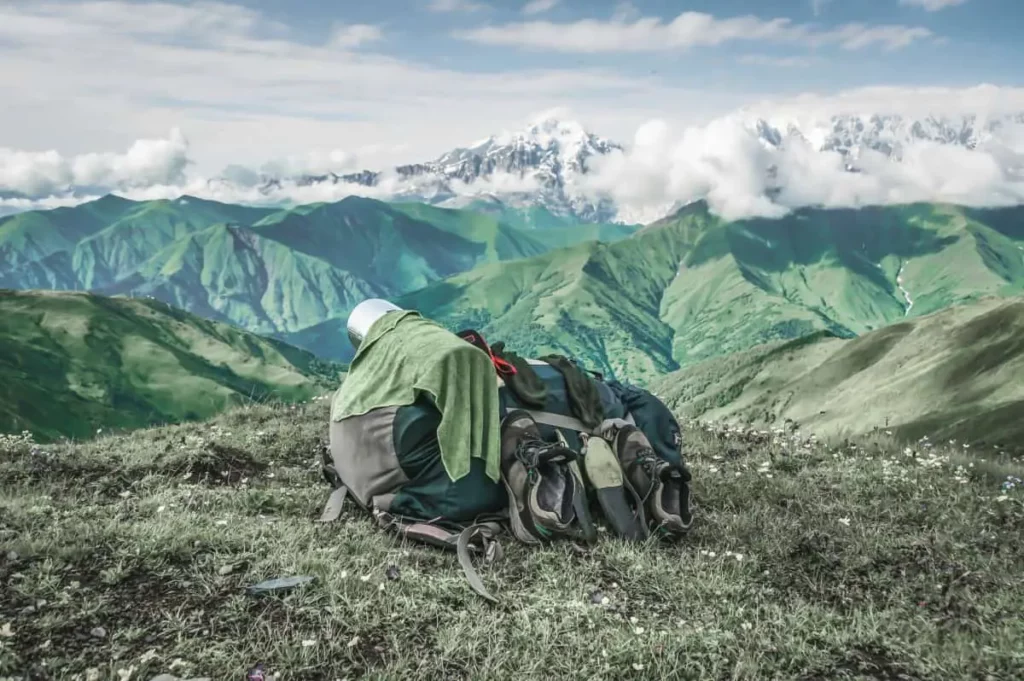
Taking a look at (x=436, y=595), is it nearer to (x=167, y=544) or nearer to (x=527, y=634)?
(x=527, y=634)

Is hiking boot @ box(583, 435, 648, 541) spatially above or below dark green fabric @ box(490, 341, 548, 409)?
below

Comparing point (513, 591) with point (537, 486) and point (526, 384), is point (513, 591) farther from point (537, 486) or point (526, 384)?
point (526, 384)

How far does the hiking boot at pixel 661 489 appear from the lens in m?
8.05

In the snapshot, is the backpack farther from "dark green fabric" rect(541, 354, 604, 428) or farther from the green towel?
the green towel

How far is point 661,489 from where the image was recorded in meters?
8.16

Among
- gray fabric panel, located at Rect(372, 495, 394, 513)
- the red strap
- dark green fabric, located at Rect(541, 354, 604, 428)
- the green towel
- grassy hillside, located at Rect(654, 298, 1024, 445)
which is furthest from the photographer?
grassy hillside, located at Rect(654, 298, 1024, 445)

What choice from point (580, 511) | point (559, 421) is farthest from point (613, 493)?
point (559, 421)

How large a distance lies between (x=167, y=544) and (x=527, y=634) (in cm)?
339

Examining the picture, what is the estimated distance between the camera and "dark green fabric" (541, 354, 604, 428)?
30.3 ft

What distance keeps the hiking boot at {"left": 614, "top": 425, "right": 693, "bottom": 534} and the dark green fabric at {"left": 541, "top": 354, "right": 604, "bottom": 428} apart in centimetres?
92

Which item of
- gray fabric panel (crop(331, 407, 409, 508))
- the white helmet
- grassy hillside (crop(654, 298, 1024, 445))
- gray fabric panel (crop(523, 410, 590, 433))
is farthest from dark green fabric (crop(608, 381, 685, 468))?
grassy hillside (crop(654, 298, 1024, 445))

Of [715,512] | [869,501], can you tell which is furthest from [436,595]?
[869,501]

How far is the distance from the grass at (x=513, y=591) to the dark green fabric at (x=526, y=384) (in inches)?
74.5

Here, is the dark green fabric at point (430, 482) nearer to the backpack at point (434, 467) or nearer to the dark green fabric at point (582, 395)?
the backpack at point (434, 467)
